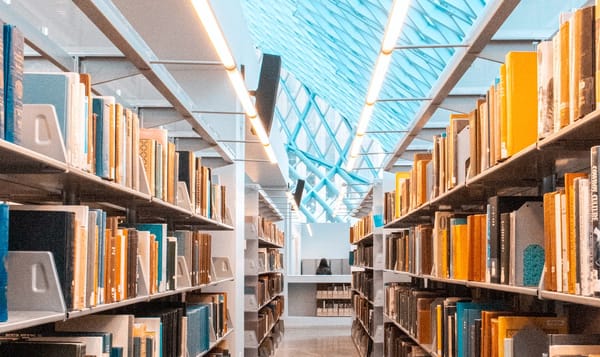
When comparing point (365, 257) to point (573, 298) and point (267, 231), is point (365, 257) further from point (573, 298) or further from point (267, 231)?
point (573, 298)

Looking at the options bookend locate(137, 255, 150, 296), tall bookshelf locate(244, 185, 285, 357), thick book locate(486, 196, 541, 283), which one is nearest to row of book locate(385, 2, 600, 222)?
thick book locate(486, 196, 541, 283)

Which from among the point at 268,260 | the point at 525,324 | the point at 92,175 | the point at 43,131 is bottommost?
the point at 268,260

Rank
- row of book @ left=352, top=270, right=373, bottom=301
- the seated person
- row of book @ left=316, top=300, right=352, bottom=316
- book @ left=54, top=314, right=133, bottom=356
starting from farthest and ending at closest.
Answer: the seated person
row of book @ left=316, top=300, right=352, bottom=316
row of book @ left=352, top=270, right=373, bottom=301
book @ left=54, top=314, right=133, bottom=356

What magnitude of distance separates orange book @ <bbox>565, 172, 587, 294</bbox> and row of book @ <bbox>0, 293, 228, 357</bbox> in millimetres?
1590

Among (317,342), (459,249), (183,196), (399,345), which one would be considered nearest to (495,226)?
(459,249)

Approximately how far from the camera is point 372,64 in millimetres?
11352

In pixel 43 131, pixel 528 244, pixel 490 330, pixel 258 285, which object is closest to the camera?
pixel 43 131

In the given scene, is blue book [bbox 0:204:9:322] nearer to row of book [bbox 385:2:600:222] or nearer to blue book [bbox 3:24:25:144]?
blue book [bbox 3:24:25:144]

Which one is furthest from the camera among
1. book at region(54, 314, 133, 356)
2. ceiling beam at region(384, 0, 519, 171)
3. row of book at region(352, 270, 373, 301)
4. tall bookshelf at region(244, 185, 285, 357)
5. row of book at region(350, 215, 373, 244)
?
row of book at region(350, 215, 373, 244)

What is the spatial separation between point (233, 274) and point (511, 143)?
4.81 m

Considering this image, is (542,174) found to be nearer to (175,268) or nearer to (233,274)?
(175,268)

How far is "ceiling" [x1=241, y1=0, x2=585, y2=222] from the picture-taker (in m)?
3.96

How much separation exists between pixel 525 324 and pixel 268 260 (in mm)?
8917

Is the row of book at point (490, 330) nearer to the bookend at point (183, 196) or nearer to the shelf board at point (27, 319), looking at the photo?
the shelf board at point (27, 319)
